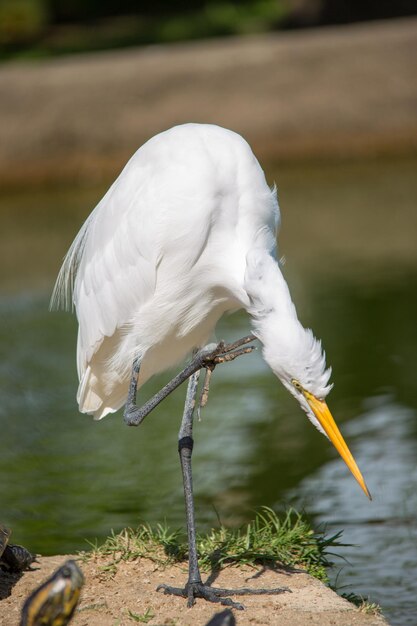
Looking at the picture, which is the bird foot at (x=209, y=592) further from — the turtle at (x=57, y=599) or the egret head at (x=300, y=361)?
the turtle at (x=57, y=599)

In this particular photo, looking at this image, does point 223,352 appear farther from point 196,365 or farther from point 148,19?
point 148,19

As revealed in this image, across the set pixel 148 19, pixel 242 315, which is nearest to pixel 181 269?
pixel 242 315

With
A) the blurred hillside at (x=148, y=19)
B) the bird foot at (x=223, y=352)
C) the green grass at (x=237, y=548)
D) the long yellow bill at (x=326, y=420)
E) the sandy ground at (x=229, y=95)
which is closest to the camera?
the long yellow bill at (x=326, y=420)

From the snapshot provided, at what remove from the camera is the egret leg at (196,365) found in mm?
4156

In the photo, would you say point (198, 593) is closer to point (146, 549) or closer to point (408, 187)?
point (146, 549)

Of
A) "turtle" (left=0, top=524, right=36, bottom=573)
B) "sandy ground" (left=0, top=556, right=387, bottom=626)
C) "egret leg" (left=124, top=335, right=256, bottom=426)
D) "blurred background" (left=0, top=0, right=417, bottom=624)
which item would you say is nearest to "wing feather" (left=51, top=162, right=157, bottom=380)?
"egret leg" (left=124, top=335, right=256, bottom=426)

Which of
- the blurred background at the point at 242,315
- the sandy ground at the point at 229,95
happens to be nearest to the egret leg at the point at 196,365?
the blurred background at the point at 242,315

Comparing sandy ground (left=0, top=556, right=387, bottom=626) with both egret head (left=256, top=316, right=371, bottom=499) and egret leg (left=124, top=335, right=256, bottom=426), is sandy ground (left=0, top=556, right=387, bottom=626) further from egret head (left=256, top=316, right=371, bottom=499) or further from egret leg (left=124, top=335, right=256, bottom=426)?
egret head (left=256, top=316, right=371, bottom=499)

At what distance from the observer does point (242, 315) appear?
9086mm

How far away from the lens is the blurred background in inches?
231

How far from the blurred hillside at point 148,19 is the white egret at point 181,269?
14.7m

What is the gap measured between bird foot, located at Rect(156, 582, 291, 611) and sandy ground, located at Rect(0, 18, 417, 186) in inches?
377

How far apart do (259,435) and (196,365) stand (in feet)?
8.27

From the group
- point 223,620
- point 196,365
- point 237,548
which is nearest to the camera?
point 223,620
